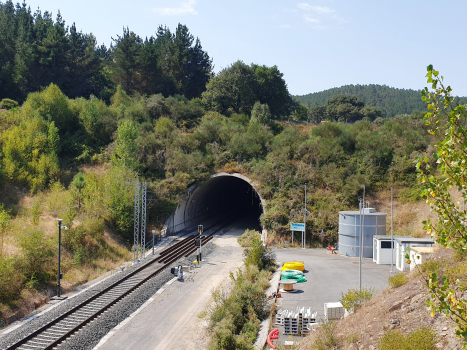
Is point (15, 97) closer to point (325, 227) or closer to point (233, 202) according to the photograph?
point (233, 202)

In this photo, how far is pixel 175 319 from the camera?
1612cm

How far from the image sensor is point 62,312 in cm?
1648

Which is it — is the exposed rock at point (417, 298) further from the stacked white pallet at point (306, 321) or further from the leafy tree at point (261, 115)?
the leafy tree at point (261, 115)

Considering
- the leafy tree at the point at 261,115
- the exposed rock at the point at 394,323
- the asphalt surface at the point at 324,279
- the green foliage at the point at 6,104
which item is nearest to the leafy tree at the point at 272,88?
the leafy tree at the point at 261,115

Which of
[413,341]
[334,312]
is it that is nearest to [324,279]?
[334,312]

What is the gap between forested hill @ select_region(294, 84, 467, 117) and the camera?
110 meters

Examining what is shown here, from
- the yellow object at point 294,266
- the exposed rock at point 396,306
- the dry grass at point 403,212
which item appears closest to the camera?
the exposed rock at point 396,306

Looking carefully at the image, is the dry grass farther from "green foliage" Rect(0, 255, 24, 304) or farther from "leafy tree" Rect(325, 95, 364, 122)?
"leafy tree" Rect(325, 95, 364, 122)

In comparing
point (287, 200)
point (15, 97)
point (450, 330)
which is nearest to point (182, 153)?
point (287, 200)

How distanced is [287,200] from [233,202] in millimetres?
20005

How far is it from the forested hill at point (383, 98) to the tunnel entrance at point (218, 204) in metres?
58.4

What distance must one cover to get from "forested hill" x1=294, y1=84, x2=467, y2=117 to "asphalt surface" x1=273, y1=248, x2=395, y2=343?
82935 millimetres

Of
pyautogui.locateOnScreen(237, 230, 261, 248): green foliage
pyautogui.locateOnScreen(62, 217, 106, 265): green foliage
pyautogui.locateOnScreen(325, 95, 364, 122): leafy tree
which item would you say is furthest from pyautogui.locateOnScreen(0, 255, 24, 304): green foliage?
pyautogui.locateOnScreen(325, 95, 364, 122): leafy tree

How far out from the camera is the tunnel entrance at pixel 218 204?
3516 cm
